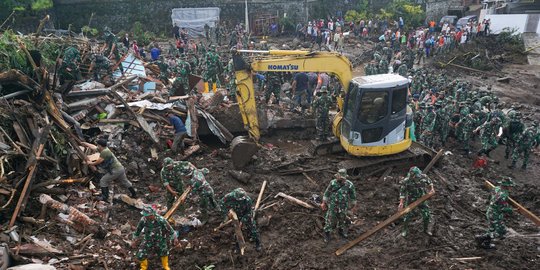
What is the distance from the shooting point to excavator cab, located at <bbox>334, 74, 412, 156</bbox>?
9.27 metres

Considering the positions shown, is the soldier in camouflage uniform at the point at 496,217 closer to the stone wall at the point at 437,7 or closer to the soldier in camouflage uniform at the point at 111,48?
the soldier in camouflage uniform at the point at 111,48

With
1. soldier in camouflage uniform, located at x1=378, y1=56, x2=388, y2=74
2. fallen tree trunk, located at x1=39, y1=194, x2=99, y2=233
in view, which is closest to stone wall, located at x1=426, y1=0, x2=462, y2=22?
soldier in camouflage uniform, located at x1=378, y1=56, x2=388, y2=74

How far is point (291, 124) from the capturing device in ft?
41.3

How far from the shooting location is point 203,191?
309 inches

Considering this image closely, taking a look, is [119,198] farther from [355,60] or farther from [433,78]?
[355,60]

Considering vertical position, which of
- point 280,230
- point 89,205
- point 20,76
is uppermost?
point 20,76

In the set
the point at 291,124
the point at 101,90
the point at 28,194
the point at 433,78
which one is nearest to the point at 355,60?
the point at 433,78

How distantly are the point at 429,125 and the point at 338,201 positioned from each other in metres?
6.08

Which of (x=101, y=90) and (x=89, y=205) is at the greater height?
(x=101, y=90)

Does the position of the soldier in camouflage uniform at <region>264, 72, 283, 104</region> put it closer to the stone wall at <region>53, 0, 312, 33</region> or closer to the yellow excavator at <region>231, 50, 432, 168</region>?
the yellow excavator at <region>231, 50, 432, 168</region>

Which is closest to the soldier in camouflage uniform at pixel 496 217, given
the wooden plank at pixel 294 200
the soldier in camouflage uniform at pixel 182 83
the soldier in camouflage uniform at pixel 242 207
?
the wooden plank at pixel 294 200

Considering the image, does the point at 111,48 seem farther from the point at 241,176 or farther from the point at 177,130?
the point at 241,176

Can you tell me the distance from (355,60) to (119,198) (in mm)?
18047

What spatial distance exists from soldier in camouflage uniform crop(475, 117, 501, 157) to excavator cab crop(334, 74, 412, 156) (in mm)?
3054
